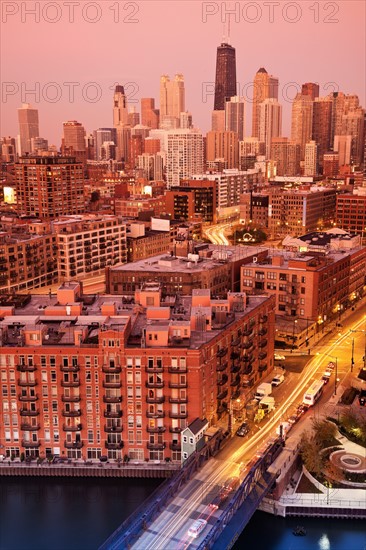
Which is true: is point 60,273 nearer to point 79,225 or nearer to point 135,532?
point 79,225

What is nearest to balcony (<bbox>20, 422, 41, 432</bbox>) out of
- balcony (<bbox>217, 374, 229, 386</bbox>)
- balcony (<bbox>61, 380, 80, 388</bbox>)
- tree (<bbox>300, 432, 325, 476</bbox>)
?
balcony (<bbox>61, 380, 80, 388</bbox>)

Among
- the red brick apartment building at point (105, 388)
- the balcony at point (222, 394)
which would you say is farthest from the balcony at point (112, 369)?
the balcony at point (222, 394)

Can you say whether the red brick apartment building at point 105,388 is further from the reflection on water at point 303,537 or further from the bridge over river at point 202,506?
the reflection on water at point 303,537

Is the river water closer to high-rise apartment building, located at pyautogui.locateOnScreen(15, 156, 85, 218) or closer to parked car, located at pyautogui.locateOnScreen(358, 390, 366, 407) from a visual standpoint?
parked car, located at pyautogui.locateOnScreen(358, 390, 366, 407)

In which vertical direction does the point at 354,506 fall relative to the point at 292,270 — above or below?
below

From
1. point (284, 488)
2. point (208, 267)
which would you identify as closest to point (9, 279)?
point (208, 267)

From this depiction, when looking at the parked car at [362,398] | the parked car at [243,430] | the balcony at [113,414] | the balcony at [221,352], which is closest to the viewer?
the balcony at [113,414]
